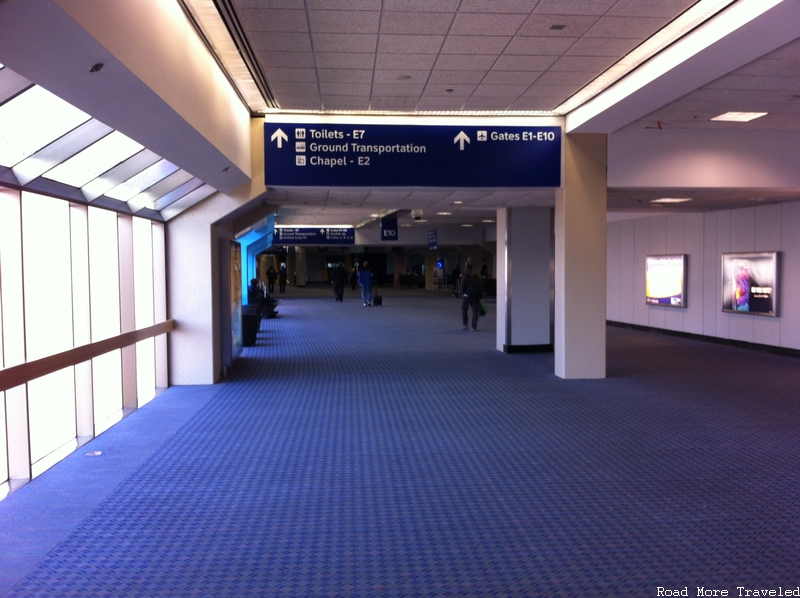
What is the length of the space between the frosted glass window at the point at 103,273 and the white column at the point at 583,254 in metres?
6.31

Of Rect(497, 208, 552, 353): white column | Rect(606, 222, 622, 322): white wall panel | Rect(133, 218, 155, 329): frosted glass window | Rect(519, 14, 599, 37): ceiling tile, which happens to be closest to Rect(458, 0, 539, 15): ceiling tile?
Rect(519, 14, 599, 37): ceiling tile

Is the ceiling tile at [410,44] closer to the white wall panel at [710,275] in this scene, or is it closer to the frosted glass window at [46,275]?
the frosted glass window at [46,275]

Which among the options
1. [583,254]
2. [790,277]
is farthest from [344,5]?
[790,277]

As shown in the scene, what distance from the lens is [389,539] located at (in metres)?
4.36

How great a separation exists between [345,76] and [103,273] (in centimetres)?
381

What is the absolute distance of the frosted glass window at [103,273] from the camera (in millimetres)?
8133

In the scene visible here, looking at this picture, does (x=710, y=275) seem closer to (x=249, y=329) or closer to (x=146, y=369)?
(x=249, y=329)

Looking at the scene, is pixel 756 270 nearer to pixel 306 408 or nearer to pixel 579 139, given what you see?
pixel 579 139

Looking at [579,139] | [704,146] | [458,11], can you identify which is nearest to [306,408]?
[458,11]

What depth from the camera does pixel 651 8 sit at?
19.8 feet

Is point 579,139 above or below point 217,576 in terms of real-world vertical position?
above

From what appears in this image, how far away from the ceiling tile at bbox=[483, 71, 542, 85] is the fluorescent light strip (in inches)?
33.5

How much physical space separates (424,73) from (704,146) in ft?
17.0

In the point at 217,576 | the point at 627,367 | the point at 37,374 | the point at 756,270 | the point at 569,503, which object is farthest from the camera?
the point at 756,270
